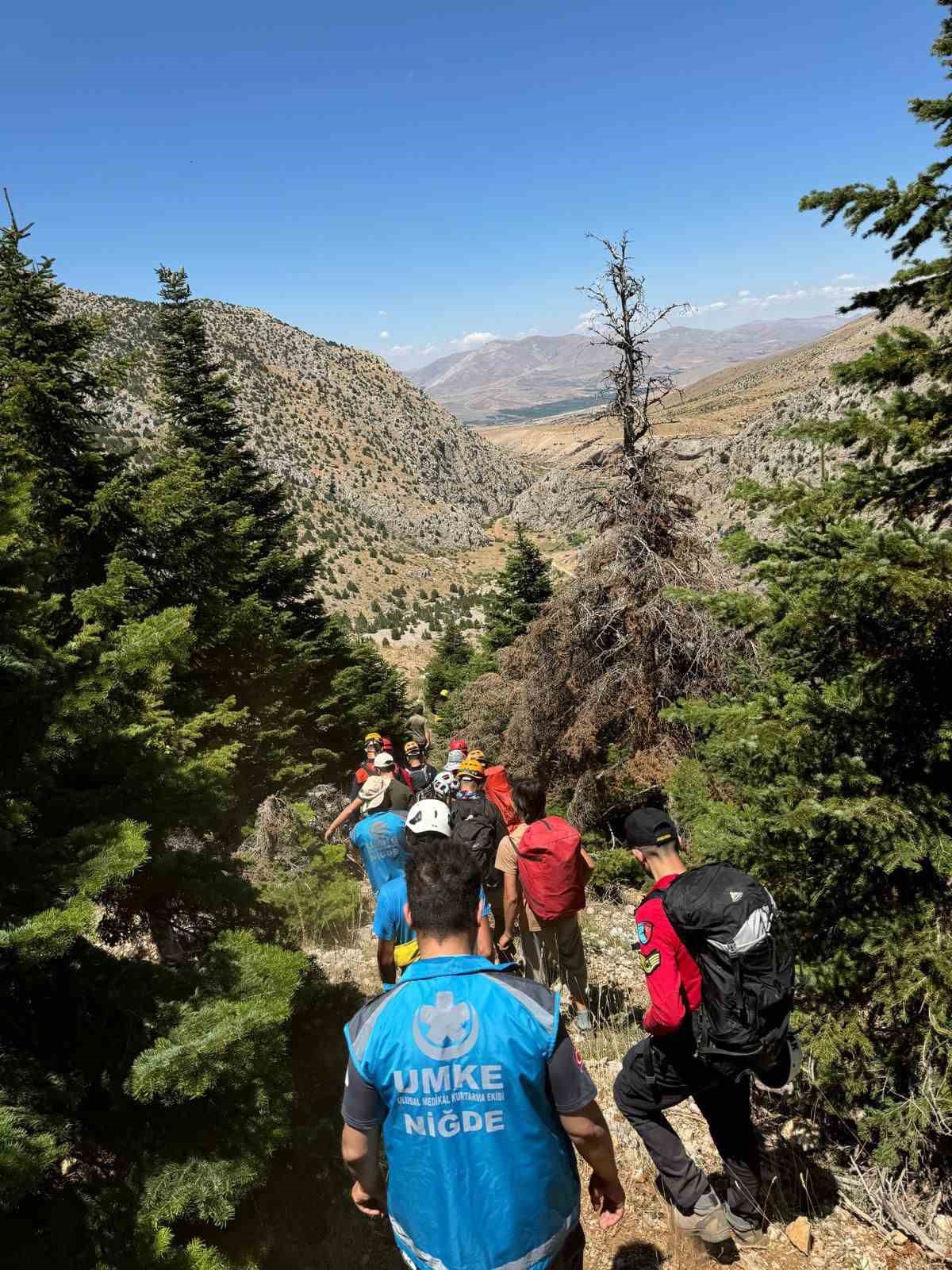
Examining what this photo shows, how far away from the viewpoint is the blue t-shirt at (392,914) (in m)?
4.26

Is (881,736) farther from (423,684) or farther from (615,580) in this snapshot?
(423,684)

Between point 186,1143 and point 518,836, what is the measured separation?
265 cm

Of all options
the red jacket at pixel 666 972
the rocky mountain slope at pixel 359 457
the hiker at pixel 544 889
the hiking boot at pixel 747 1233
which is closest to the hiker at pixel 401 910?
the hiker at pixel 544 889

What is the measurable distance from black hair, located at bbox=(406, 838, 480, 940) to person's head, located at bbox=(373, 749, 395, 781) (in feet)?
15.7

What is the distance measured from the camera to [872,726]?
3.94 meters

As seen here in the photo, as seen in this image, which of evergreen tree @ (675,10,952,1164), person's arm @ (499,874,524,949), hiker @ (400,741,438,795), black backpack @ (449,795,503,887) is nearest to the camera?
evergreen tree @ (675,10,952,1164)

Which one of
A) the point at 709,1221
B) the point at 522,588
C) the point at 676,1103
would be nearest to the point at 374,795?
the point at 676,1103

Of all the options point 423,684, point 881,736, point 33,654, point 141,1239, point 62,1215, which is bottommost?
point 423,684

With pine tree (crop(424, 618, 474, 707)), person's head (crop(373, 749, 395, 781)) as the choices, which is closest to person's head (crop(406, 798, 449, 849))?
person's head (crop(373, 749, 395, 781))

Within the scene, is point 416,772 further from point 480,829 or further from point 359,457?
point 359,457

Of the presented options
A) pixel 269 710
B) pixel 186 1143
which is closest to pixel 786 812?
pixel 186 1143

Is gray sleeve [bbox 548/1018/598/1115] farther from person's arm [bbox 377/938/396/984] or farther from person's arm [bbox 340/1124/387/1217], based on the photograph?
person's arm [bbox 377/938/396/984]

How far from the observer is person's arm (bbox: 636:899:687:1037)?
9.91 ft

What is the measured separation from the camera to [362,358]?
95.0 metres
